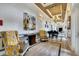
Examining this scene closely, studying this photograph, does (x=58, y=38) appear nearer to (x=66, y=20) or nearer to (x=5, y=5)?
(x=66, y=20)

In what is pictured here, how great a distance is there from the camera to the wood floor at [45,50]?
2154mm

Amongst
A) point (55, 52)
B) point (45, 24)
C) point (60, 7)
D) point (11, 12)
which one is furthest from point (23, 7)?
point (55, 52)

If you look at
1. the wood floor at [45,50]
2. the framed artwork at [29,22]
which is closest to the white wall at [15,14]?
the framed artwork at [29,22]

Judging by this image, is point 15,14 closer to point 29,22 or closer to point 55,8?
point 29,22

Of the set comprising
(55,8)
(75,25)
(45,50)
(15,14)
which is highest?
(55,8)

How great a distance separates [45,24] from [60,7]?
16.1 inches

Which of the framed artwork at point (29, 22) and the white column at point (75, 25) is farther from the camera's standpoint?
the framed artwork at point (29, 22)

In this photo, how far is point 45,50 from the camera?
2.19 metres

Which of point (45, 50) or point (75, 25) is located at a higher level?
point (75, 25)

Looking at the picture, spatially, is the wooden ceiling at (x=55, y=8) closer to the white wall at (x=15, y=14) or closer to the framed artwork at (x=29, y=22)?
the white wall at (x=15, y=14)

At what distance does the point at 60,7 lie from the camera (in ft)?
7.20

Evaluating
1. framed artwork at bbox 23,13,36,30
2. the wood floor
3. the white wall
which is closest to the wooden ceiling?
the white wall

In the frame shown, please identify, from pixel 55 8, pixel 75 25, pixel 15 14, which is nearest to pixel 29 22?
pixel 15 14

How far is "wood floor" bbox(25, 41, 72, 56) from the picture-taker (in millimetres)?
2154
